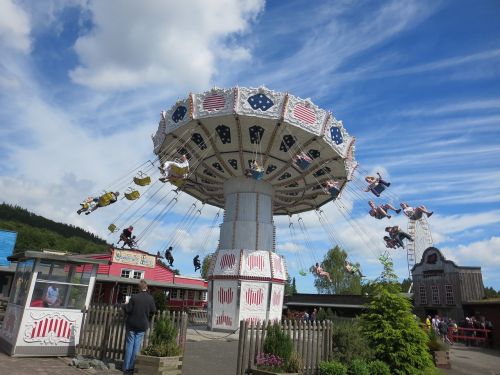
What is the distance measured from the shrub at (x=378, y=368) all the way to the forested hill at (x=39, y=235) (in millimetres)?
66751

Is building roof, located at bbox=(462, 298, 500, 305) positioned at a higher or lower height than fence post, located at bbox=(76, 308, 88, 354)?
higher

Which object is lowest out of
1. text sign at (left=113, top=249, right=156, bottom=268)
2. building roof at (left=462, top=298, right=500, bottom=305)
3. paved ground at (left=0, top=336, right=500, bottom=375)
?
paved ground at (left=0, top=336, right=500, bottom=375)

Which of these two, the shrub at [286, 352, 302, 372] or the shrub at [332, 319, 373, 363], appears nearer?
the shrub at [286, 352, 302, 372]

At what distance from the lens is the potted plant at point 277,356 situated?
7.27 meters

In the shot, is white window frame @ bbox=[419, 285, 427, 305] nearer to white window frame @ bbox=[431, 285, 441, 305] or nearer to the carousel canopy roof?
white window frame @ bbox=[431, 285, 441, 305]

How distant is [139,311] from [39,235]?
73.5m

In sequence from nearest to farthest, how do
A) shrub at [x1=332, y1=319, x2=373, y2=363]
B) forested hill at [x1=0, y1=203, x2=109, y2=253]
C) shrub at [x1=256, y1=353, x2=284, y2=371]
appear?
shrub at [x1=256, y1=353, x2=284, y2=371]
shrub at [x1=332, y1=319, x2=373, y2=363]
forested hill at [x1=0, y1=203, x2=109, y2=253]

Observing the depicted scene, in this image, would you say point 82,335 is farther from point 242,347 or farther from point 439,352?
point 439,352

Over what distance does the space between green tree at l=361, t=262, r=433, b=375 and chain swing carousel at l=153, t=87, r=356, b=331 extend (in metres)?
8.18

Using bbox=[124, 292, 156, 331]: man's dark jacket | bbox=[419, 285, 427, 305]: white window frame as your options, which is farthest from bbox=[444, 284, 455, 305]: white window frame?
bbox=[124, 292, 156, 331]: man's dark jacket

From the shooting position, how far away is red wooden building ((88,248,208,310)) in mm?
29875

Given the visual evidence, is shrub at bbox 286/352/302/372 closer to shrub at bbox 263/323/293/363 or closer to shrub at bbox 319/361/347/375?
shrub at bbox 263/323/293/363

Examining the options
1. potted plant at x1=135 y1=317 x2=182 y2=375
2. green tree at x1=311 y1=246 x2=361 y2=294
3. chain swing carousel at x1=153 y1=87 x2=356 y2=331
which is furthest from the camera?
green tree at x1=311 y1=246 x2=361 y2=294

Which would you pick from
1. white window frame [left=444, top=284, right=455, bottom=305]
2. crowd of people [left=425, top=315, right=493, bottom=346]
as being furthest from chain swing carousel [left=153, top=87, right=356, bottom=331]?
white window frame [left=444, top=284, right=455, bottom=305]
